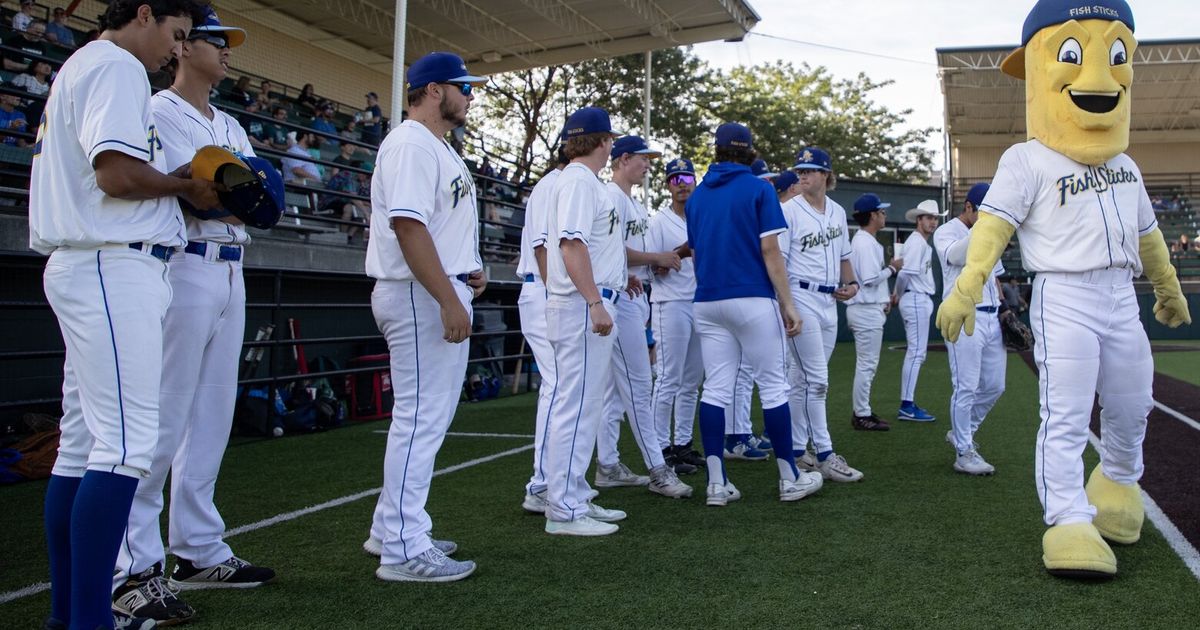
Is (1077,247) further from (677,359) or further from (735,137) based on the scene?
(677,359)

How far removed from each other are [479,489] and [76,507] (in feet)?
10.6

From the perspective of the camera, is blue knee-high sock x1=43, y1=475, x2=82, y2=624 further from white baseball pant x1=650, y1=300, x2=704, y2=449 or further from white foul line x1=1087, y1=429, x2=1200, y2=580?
white baseball pant x1=650, y1=300, x2=704, y2=449

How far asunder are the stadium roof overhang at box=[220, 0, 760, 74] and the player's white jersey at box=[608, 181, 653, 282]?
13.0 meters

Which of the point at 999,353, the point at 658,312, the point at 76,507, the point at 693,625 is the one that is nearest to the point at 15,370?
the point at 658,312

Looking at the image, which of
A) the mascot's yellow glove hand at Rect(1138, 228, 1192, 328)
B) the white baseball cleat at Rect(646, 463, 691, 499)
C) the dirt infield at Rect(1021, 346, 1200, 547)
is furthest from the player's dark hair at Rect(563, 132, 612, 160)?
the dirt infield at Rect(1021, 346, 1200, 547)

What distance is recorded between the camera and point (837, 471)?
584 cm

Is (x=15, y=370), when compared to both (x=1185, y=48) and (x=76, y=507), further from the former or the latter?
(x=1185, y=48)

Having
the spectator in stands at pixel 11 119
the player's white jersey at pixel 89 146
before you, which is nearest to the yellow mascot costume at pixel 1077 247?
the player's white jersey at pixel 89 146

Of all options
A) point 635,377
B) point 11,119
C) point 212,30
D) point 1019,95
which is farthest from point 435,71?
point 1019,95

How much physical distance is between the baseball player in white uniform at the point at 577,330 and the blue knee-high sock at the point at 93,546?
2159mm

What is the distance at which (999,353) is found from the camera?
21.0ft

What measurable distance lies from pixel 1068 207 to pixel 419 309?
108 inches

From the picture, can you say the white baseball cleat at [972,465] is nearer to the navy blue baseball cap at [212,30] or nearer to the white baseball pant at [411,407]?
the white baseball pant at [411,407]

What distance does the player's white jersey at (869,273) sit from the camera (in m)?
8.96
